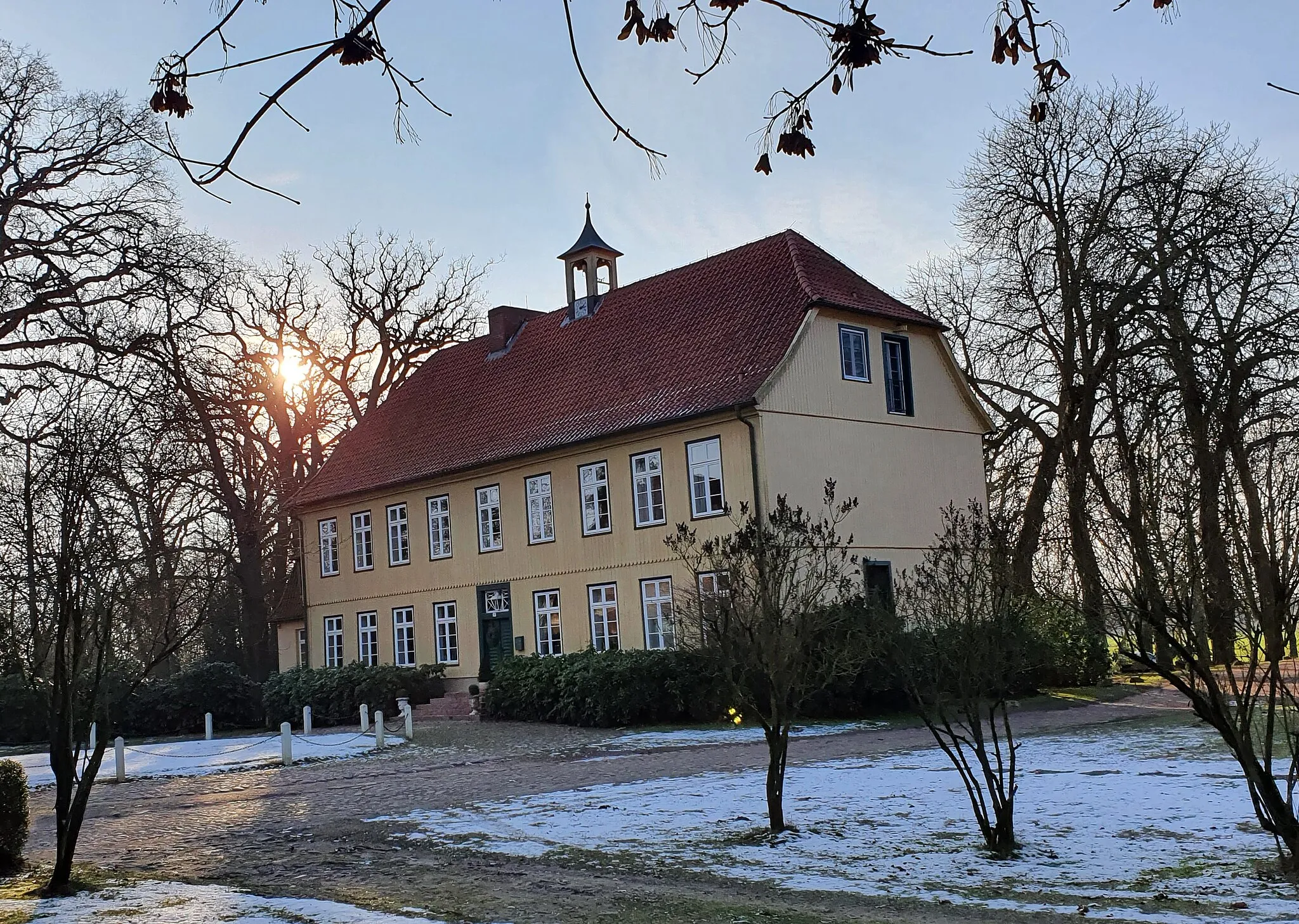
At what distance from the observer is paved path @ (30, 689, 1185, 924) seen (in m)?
9.48

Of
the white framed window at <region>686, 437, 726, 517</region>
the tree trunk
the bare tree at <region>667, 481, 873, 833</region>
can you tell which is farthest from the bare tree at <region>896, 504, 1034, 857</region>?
the white framed window at <region>686, 437, 726, 517</region>

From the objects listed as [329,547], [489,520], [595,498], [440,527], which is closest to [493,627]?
[489,520]

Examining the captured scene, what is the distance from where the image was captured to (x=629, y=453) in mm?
28562

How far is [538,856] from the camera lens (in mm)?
11266

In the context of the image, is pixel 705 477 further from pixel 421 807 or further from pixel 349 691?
pixel 421 807

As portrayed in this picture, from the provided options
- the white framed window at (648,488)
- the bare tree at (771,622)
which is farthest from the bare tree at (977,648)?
the white framed window at (648,488)

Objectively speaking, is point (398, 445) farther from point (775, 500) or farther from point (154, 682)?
point (775, 500)

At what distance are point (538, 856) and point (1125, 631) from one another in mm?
5110

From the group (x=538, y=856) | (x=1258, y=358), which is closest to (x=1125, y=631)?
(x=538, y=856)

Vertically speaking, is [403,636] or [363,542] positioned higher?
[363,542]

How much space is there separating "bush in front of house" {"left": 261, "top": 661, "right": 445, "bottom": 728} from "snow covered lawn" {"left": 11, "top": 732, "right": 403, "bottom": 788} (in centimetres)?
292

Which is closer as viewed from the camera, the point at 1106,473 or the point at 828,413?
the point at 1106,473

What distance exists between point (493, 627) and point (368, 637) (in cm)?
563

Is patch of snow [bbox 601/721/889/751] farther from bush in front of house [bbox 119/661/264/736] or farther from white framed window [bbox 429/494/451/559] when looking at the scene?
bush in front of house [bbox 119/661/264/736]
